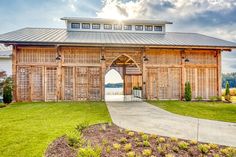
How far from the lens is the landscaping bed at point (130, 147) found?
15.5 ft

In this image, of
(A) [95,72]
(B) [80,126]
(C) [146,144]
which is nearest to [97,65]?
(A) [95,72]

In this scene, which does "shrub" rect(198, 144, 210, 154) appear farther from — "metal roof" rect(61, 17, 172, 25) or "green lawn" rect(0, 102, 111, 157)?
"metal roof" rect(61, 17, 172, 25)

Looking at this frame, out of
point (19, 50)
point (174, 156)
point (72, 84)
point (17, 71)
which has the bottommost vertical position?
point (174, 156)

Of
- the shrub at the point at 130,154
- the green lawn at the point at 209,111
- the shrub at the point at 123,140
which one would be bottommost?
the green lawn at the point at 209,111

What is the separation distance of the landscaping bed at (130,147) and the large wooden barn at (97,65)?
8.99 metres

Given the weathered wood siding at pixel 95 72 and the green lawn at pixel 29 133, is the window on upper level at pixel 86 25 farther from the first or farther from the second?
the green lawn at pixel 29 133

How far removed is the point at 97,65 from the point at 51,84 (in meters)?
3.33

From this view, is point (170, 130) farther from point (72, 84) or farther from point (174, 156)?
point (72, 84)

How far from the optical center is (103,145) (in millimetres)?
5262

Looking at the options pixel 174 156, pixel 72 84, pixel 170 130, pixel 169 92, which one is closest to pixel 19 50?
pixel 72 84

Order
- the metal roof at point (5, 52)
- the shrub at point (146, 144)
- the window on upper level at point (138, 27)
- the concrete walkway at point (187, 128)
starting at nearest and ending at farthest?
the shrub at point (146, 144), the concrete walkway at point (187, 128), the metal roof at point (5, 52), the window on upper level at point (138, 27)

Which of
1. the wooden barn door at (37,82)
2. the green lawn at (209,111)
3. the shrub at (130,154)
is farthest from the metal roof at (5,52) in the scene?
the shrub at (130,154)

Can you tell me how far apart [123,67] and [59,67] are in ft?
34.2

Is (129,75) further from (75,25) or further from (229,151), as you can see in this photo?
(229,151)
